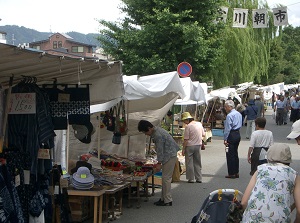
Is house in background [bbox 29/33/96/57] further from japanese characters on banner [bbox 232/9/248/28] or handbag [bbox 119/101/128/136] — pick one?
handbag [bbox 119/101/128/136]

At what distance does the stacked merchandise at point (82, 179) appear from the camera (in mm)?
8070

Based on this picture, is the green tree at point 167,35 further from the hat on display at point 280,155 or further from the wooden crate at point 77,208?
the hat on display at point 280,155

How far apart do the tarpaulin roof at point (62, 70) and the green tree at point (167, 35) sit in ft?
43.6

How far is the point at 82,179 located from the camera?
810 cm

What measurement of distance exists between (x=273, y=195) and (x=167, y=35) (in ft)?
58.8

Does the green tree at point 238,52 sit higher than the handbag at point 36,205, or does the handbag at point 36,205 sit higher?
the green tree at point 238,52

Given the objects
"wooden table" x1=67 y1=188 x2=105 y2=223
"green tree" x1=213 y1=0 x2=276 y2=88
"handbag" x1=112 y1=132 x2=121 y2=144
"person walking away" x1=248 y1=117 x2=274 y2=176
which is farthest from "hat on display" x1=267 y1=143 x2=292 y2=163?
"green tree" x1=213 y1=0 x2=276 y2=88

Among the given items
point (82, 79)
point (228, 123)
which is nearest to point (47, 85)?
point (82, 79)

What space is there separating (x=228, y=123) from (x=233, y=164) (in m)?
1.13

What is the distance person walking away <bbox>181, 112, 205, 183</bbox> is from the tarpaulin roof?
446 centimetres

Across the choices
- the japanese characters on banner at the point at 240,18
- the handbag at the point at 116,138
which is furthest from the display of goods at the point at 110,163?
the japanese characters on banner at the point at 240,18

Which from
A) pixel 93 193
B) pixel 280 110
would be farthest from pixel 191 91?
pixel 280 110

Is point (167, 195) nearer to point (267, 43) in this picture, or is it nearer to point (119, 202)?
point (119, 202)

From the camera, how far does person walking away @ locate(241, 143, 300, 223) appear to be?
14.6ft
